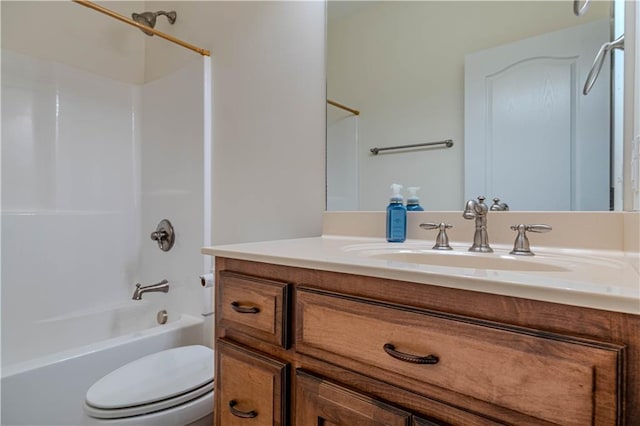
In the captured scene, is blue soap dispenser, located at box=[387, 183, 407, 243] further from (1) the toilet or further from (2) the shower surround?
(2) the shower surround

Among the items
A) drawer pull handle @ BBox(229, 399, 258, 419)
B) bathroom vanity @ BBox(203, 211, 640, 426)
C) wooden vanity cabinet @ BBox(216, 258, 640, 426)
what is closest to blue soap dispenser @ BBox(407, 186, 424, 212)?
bathroom vanity @ BBox(203, 211, 640, 426)

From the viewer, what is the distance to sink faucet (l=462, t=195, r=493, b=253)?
904mm

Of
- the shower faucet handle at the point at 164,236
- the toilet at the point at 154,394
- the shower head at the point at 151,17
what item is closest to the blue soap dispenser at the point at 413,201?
the toilet at the point at 154,394

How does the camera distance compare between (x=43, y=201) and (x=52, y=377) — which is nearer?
(x=52, y=377)

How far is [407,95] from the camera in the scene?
47.5 inches

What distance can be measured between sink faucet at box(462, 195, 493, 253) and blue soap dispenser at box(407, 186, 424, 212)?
0.22m

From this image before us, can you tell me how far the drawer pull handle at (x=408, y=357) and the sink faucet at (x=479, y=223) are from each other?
1.46ft

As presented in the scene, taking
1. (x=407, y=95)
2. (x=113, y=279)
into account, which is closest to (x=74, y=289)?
(x=113, y=279)

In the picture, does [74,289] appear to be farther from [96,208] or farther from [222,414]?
[222,414]

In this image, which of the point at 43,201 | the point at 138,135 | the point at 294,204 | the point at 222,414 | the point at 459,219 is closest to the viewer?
the point at 222,414

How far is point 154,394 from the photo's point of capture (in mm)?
1005

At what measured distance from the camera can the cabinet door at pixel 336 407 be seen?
1.92 feet

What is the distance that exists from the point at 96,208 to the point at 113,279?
1.36 ft

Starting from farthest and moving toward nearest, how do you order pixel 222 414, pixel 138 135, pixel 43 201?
pixel 138 135
pixel 43 201
pixel 222 414
